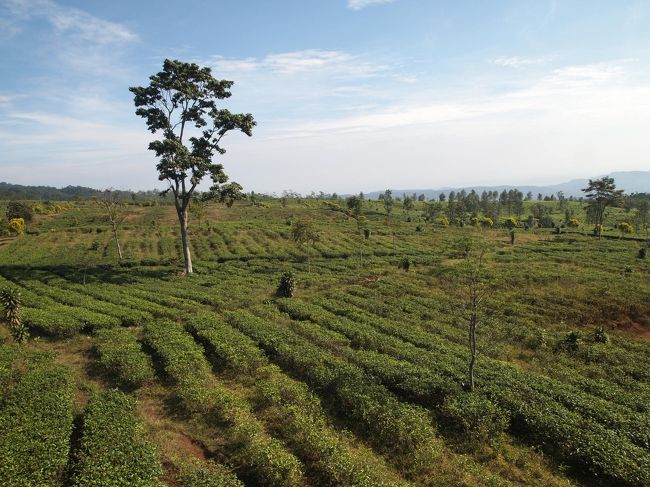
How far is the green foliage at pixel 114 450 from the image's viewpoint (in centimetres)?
1230

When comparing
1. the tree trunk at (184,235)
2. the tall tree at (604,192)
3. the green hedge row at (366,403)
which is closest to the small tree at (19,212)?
the tree trunk at (184,235)

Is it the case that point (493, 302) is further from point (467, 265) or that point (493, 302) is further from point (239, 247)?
point (239, 247)

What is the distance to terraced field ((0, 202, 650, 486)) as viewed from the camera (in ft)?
45.3

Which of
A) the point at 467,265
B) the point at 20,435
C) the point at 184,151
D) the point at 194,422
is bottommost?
the point at 194,422

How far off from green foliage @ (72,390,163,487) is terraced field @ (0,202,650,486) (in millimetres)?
73

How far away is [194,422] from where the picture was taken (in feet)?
55.4

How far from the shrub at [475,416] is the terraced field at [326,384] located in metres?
0.08

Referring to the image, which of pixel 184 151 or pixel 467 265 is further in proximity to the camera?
pixel 184 151

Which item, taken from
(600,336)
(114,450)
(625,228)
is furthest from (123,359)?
(625,228)

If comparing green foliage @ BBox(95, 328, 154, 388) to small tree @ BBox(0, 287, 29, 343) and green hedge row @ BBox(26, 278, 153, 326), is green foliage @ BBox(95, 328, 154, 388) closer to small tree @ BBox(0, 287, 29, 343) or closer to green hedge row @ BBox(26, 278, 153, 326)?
green hedge row @ BBox(26, 278, 153, 326)

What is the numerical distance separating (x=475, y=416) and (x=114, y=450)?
46.0 feet

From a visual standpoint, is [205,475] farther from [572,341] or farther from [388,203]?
[388,203]

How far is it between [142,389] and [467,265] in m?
17.1

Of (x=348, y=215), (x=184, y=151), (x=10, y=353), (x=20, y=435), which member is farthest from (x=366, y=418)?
(x=348, y=215)
